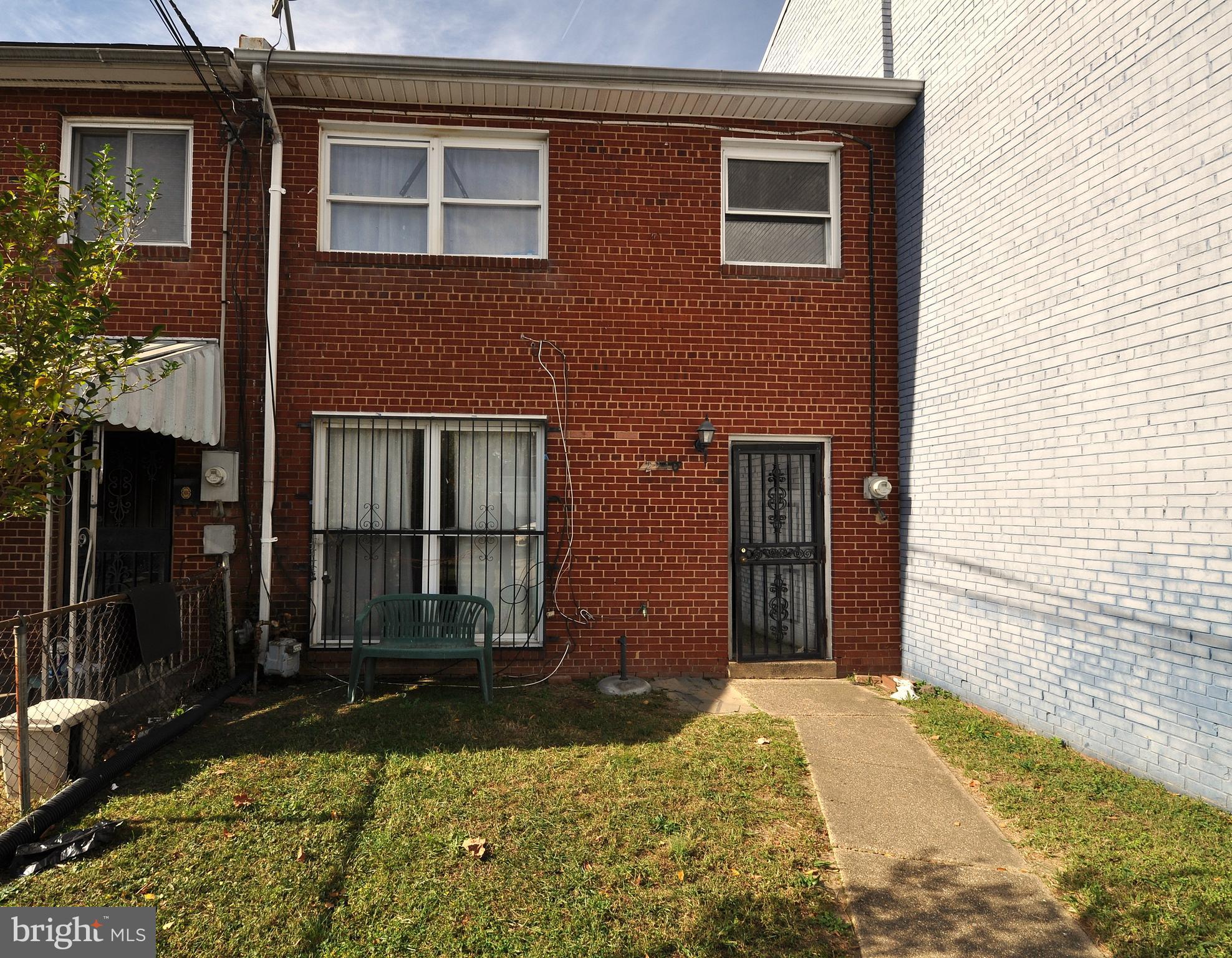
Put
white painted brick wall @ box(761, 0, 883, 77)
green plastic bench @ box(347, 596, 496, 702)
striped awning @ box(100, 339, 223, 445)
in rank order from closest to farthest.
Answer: striped awning @ box(100, 339, 223, 445) → green plastic bench @ box(347, 596, 496, 702) → white painted brick wall @ box(761, 0, 883, 77)

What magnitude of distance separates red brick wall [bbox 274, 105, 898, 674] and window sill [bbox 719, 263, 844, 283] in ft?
0.08

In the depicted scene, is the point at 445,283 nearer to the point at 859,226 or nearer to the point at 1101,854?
the point at 859,226

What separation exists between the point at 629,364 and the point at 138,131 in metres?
5.13

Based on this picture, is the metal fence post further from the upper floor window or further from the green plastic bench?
the upper floor window

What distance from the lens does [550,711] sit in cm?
563

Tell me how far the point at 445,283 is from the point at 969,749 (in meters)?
5.86

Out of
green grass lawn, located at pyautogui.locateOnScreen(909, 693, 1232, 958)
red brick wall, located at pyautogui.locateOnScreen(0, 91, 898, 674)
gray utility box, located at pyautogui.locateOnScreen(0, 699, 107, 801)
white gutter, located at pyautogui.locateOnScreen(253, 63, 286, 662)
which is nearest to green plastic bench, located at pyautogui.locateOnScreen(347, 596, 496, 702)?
red brick wall, located at pyautogui.locateOnScreen(0, 91, 898, 674)

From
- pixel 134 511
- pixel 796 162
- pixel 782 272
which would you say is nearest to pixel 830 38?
pixel 796 162

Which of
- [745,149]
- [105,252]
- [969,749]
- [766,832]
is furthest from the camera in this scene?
[745,149]

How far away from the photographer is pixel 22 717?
3.67 m

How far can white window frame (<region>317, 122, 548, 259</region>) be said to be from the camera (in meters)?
6.77

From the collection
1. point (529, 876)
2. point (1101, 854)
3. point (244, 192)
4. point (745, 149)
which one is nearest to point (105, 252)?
point (244, 192)

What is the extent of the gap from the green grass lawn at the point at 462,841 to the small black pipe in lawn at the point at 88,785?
0.32 ft

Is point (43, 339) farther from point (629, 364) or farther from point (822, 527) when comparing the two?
point (822, 527)
